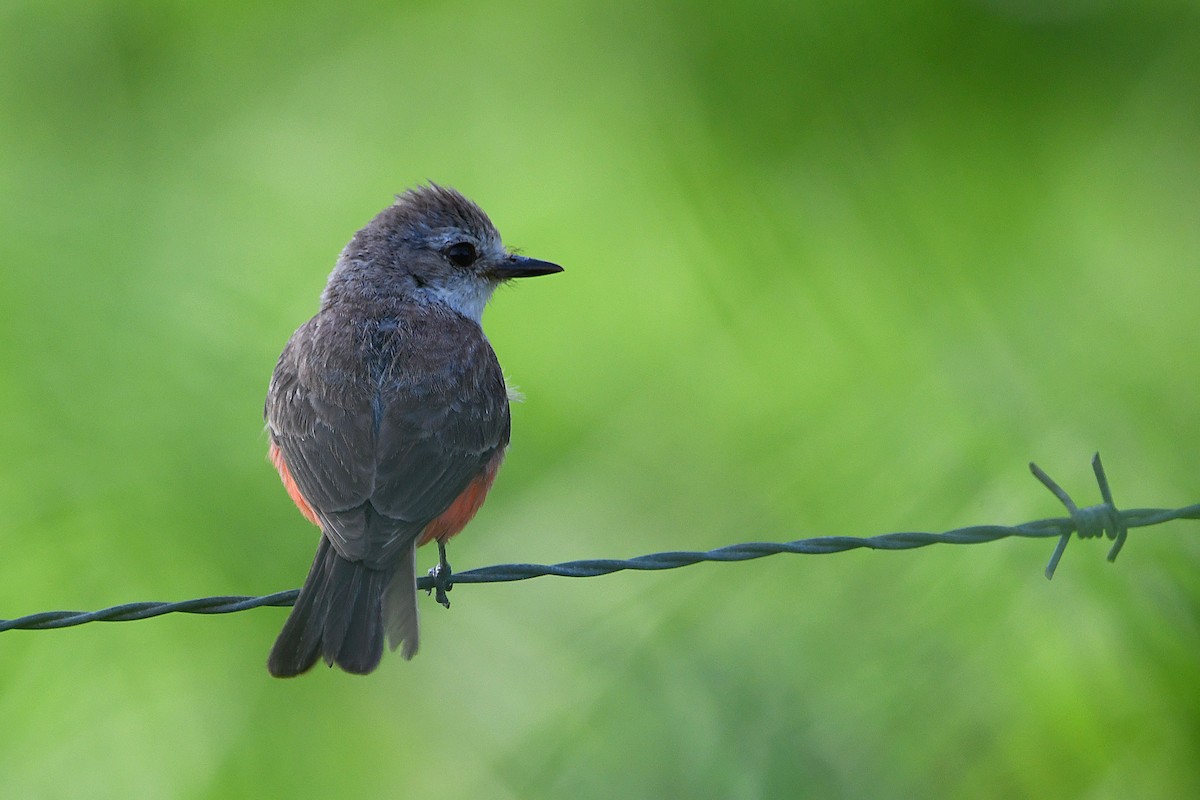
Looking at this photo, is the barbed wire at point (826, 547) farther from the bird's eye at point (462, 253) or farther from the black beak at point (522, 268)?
the bird's eye at point (462, 253)

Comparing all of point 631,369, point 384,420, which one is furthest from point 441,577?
point 631,369

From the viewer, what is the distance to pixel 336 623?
3740 mm

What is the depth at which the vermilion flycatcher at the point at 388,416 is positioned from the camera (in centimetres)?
380

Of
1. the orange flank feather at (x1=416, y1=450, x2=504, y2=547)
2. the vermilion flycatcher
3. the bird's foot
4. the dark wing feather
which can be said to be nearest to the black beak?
the vermilion flycatcher

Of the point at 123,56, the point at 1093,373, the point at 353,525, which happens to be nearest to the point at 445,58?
the point at 123,56

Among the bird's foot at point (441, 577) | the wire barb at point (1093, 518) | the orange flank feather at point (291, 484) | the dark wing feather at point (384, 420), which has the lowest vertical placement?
the bird's foot at point (441, 577)

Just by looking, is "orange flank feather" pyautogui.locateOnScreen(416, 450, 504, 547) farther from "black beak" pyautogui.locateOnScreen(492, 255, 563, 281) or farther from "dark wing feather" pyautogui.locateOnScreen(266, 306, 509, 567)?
"black beak" pyautogui.locateOnScreen(492, 255, 563, 281)

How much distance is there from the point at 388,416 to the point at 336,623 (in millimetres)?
768

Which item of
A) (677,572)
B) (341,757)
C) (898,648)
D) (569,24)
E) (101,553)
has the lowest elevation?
(341,757)

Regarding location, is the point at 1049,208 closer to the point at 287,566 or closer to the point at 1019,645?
the point at 1019,645

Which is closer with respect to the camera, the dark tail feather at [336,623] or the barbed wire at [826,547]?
the barbed wire at [826,547]

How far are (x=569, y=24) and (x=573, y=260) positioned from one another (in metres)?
0.97

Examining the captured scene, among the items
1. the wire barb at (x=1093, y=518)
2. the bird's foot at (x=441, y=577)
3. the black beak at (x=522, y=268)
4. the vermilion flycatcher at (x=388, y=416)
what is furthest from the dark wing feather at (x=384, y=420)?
the wire barb at (x=1093, y=518)

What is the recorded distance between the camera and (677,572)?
3.75m
